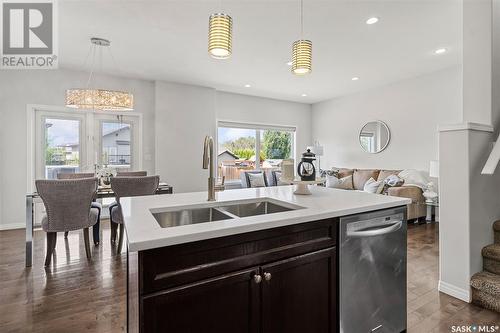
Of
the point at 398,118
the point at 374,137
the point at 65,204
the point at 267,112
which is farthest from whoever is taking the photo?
the point at 267,112

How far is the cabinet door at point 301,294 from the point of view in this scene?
1209mm

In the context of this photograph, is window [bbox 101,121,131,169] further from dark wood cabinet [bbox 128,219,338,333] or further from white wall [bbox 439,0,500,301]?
white wall [bbox 439,0,500,301]

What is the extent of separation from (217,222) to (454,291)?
7.48 ft

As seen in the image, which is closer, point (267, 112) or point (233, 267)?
point (233, 267)

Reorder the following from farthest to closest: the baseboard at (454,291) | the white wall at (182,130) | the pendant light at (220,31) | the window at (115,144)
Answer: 1. the white wall at (182,130)
2. the window at (115,144)
3. the baseboard at (454,291)
4. the pendant light at (220,31)

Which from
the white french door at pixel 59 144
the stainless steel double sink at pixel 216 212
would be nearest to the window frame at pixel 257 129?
the white french door at pixel 59 144

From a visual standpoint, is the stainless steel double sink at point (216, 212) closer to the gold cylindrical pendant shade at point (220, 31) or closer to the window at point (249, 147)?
the gold cylindrical pendant shade at point (220, 31)

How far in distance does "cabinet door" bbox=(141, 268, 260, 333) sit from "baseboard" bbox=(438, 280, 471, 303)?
2.01m

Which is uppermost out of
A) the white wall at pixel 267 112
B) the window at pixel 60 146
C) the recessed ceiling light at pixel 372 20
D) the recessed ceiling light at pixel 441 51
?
the recessed ceiling light at pixel 441 51

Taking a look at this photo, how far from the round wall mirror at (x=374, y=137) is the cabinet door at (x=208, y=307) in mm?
5510

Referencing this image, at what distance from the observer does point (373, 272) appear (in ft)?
5.08

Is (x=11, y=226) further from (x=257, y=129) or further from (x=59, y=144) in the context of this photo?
(x=257, y=129)

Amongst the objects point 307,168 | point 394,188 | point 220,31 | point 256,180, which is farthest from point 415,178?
point 220,31

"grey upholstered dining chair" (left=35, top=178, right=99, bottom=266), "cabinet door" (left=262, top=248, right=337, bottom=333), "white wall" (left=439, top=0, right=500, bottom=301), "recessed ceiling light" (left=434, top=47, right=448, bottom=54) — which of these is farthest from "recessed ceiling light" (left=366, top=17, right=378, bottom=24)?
"grey upholstered dining chair" (left=35, top=178, right=99, bottom=266)
